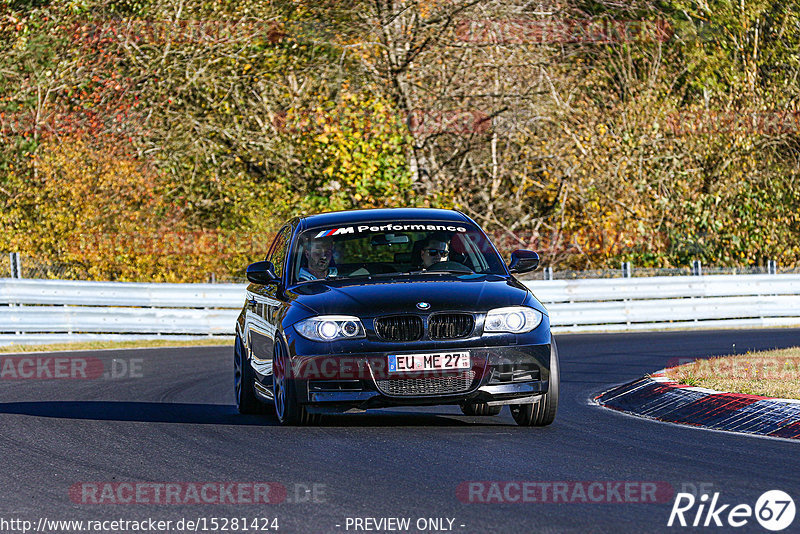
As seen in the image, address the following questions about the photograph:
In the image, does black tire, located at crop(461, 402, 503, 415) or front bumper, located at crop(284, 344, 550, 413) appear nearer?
front bumper, located at crop(284, 344, 550, 413)

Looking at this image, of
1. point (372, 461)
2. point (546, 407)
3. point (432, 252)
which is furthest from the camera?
point (432, 252)

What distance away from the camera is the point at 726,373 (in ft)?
40.7

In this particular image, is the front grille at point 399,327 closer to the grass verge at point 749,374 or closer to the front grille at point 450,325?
the front grille at point 450,325

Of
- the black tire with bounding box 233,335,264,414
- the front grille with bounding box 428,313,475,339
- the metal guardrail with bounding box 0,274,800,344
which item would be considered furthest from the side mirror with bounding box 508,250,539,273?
the metal guardrail with bounding box 0,274,800,344

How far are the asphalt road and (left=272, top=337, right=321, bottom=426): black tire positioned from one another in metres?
0.13

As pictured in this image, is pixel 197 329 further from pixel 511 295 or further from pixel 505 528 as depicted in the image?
pixel 505 528

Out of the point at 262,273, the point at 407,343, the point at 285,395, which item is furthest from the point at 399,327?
the point at 262,273

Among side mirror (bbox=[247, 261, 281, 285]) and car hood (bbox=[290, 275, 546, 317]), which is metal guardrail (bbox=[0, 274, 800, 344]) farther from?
car hood (bbox=[290, 275, 546, 317])

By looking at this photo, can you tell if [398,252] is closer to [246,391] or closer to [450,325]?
[450,325]

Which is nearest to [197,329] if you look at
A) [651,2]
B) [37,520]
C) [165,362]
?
[165,362]

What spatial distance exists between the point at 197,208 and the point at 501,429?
986 inches

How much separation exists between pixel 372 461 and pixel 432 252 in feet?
9.60

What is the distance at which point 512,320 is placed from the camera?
9.56m

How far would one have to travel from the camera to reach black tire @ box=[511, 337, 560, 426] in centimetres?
973
